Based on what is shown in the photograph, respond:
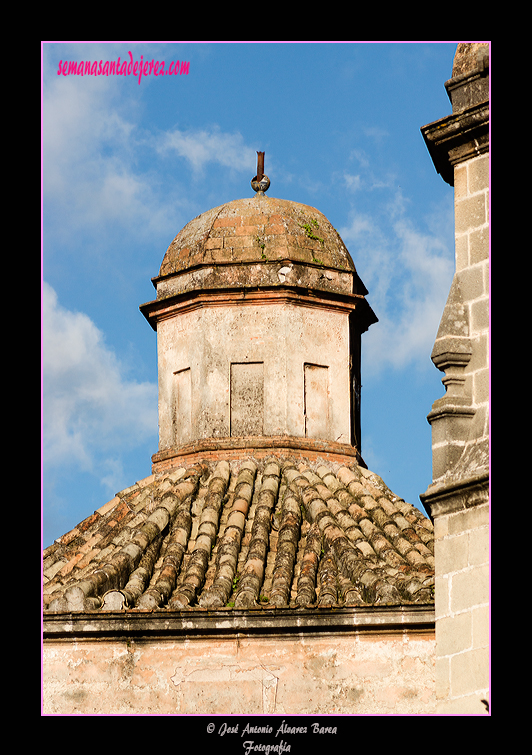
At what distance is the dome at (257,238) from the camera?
1711 centimetres

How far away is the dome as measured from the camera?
17109mm

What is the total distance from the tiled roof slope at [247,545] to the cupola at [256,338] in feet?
1.88

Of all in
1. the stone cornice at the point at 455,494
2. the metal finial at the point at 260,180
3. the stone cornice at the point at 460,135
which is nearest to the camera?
the stone cornice at the point at 455,494

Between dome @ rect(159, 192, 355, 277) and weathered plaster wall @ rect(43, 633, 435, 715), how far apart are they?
577cm

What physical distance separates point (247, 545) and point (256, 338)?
3362 mm

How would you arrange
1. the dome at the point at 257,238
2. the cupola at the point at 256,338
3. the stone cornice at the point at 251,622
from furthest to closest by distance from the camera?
1. the dome at the point at 257,238
2. the cupola at the point at 256,338
3. the stone cornice at the point at 251,622

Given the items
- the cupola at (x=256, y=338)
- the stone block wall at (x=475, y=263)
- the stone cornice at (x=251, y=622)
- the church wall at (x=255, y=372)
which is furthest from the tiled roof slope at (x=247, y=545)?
the stone block wall at (x=475, y=263)

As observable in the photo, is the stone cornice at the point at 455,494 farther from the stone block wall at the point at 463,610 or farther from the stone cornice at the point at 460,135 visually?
the stone cornice at the point at 460,135

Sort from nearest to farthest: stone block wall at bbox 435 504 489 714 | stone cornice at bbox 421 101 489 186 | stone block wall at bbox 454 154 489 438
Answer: stone block wall at bbox 435 504 489 714 < stone block wall at bbox 454 154 489 438 < stone cornice at bbox 421 101 489 186

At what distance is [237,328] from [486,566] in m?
7.79

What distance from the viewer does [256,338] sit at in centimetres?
1691

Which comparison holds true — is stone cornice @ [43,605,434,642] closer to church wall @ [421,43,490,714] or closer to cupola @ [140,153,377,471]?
church wall @ [421,43,490,714]

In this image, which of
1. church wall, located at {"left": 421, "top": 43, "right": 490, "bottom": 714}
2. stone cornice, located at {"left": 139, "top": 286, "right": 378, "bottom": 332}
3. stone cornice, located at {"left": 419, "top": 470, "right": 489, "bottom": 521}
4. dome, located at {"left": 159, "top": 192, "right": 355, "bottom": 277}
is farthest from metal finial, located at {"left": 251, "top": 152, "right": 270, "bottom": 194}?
stone cornice, located at {"left": 419, "top": 470, "right": 489, "bottom": 521}
